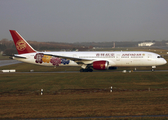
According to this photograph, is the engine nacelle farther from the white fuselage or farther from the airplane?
the white fuselage

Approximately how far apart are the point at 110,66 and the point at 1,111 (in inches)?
1135

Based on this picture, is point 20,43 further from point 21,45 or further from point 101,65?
point 101,65

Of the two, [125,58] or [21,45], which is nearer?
[125,58]

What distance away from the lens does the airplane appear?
130 ft

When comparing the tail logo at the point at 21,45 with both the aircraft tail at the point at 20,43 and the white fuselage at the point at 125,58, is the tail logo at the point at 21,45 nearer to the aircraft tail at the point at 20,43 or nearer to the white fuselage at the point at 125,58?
the aircraft tail at the point at 20,43

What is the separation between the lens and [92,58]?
135 ft

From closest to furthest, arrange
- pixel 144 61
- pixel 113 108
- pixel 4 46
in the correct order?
pixel 113 108 → pixel 144 61 → pixel 4 46

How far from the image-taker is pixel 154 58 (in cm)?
3959

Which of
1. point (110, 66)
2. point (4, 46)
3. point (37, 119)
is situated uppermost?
point (4, 46)

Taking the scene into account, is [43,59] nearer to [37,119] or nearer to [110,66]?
[110,66]

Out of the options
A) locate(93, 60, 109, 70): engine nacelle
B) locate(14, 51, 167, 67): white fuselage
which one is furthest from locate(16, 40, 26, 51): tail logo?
locate(93, 60, 109, 70): engine nacelle

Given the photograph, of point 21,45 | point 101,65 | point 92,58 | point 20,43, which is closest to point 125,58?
point 101,65

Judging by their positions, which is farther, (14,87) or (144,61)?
(144,61)

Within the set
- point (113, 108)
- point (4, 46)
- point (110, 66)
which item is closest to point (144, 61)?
point (110, 66)
